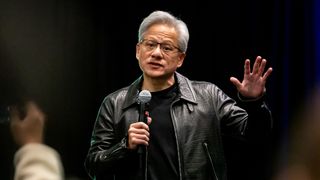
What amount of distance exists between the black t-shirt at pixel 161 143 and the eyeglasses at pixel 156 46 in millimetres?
193

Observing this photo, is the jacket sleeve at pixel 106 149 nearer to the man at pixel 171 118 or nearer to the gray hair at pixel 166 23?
the man at pixel 171 118

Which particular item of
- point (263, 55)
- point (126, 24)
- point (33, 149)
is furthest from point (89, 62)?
point (33, 149)

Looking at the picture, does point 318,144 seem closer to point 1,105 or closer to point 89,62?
point 89,62

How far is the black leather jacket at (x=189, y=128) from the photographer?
2131 mm

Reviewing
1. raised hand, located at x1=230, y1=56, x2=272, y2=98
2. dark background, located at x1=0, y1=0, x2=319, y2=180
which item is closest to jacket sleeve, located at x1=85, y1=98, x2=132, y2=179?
raised hand, located at x1=230, y1=56, x2=272, y2=98

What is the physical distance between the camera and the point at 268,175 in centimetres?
295

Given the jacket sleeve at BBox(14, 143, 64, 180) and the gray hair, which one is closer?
the jacket sleeve at BBox(14, 143, 64, 180)

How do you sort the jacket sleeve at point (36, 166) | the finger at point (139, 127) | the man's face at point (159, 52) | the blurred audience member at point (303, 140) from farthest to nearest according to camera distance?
the blurred audience member at point (303, 140) < the man's face at point (159, 52) < the finger at point (139, 127) < the jacket sleeve at point (36, 166)

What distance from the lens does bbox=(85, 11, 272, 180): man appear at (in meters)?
2.13

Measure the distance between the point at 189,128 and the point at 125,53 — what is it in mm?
1028

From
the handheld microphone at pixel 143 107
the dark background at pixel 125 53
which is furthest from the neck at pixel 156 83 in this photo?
the dark background at pixel 125 53

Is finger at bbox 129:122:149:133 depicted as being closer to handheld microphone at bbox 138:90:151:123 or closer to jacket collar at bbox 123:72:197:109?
handheld microphone at bbox 138:90:151:123

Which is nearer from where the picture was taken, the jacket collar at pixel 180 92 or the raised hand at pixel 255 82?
the raised hand at pixel 255 82

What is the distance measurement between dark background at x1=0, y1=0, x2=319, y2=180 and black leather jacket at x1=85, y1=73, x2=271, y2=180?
65 centimetres
